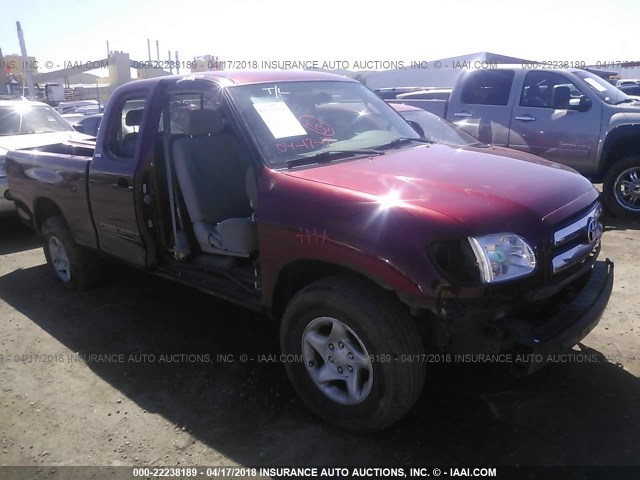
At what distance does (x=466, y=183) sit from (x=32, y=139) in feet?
24.5

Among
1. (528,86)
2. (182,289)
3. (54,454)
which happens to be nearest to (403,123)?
(182,289)

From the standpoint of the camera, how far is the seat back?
3.83m

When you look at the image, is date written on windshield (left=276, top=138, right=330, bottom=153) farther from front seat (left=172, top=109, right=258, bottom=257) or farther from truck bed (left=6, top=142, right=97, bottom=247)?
truck bed (left=6, top=142, right=97, bottom=247)

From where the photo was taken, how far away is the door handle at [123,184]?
3895 mm

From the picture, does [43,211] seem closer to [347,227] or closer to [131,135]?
[131,135]

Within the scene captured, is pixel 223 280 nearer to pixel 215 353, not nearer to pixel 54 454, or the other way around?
pixel 215 353

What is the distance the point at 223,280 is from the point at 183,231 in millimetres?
610

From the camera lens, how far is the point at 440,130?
5.36 metres

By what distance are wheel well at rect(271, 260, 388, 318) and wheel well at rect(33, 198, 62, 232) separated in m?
3.06

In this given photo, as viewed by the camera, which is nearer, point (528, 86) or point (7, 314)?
point (7, 314)

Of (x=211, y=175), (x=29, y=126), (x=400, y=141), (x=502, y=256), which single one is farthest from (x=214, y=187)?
(x=29, y=126)

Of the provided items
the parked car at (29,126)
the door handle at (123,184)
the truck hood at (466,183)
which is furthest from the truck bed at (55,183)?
the parked car at (29,126)

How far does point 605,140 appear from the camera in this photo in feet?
22.5

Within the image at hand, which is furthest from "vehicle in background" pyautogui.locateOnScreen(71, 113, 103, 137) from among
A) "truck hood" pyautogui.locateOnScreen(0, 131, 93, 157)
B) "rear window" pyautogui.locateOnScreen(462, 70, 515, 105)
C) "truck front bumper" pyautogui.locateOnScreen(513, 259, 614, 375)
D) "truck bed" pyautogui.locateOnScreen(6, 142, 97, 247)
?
"truck front bumper" pyautogui.locateOnScreen(513, 259, 614, 375)
